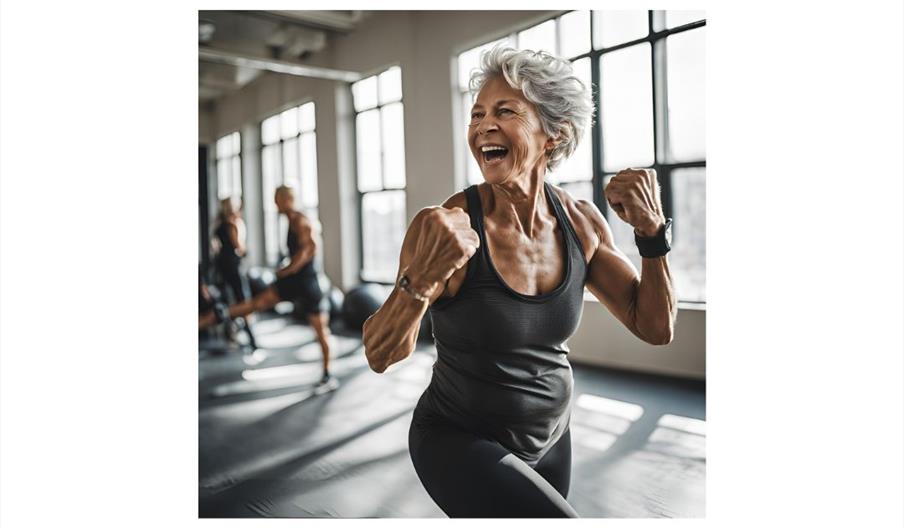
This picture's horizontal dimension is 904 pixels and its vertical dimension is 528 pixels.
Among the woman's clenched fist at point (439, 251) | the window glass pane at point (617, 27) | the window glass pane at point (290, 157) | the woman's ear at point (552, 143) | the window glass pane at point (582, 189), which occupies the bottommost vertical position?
the woman's clenched fist at point (439, 251)

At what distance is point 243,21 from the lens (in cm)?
201

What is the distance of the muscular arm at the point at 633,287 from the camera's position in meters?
1.07

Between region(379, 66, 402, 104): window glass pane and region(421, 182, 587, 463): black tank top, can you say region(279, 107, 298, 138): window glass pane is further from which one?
region(421, 182, 587, 463): black tank top

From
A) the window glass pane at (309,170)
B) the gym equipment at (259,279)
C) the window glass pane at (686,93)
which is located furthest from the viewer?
the gym equipment at (259,279)

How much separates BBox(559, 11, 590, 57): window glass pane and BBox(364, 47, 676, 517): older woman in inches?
22.4

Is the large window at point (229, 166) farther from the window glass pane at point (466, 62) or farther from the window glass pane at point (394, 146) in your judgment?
the window glass pane at point (466, 62)

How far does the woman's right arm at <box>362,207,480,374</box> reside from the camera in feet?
2.76

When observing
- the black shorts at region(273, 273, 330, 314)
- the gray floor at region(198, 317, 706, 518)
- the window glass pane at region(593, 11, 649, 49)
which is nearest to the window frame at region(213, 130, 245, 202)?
the black shorts at region(273, 273, 330, 314)

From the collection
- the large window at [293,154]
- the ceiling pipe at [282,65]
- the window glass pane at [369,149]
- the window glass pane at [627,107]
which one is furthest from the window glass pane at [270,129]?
the window glass pane at [627,107]

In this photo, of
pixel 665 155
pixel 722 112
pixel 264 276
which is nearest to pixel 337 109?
pixel 264 276

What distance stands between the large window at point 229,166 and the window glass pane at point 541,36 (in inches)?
47.0

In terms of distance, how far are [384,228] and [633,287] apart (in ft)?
3.79
